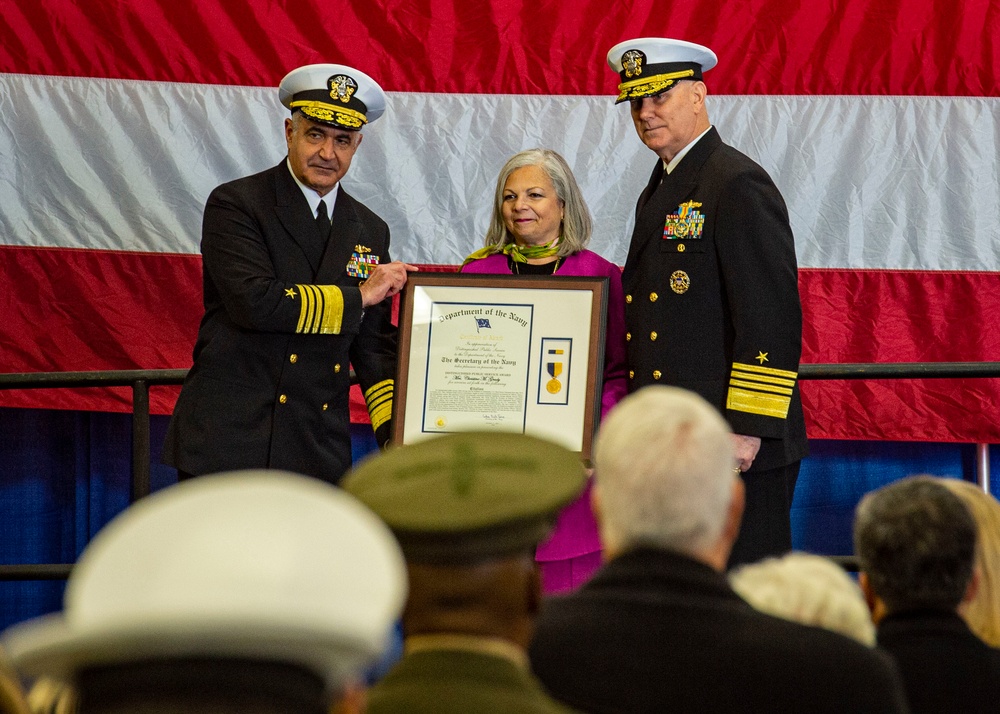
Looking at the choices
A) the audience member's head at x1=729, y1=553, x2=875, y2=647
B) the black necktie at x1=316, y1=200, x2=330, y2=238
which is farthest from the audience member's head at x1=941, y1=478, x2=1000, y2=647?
the black necktie at x1=316, y1=200, x2=330, y2=238

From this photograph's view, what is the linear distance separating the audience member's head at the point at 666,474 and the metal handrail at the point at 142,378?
2.26 m

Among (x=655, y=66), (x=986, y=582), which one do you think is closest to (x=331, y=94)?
(x=655, y=66)

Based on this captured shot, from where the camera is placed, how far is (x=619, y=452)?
1.57 meters

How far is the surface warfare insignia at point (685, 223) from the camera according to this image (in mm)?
3473

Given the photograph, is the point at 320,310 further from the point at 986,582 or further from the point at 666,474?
the point at 666,474

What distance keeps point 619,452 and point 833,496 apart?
128 inches

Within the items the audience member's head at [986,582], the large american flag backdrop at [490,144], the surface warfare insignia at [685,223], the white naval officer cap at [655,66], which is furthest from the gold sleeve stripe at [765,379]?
the audience member's head at [986,582]

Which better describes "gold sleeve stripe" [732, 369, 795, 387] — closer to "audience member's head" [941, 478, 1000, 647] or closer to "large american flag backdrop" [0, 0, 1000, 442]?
"large american flag backdrop" [0, 0, 1000, 442]

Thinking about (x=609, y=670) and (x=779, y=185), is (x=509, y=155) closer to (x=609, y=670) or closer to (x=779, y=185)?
(x=779, y=185)

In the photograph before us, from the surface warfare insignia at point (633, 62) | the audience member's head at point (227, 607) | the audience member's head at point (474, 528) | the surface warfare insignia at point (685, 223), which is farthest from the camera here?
the surface warfare insignia at point (633, 62)

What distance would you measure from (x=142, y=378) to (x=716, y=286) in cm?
168

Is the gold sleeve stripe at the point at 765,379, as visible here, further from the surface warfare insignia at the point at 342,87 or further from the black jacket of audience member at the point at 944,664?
the black jacket of audience member at the point at 944,664

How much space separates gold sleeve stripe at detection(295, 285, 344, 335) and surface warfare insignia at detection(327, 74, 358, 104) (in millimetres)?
570

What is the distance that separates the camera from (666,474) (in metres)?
1.55
